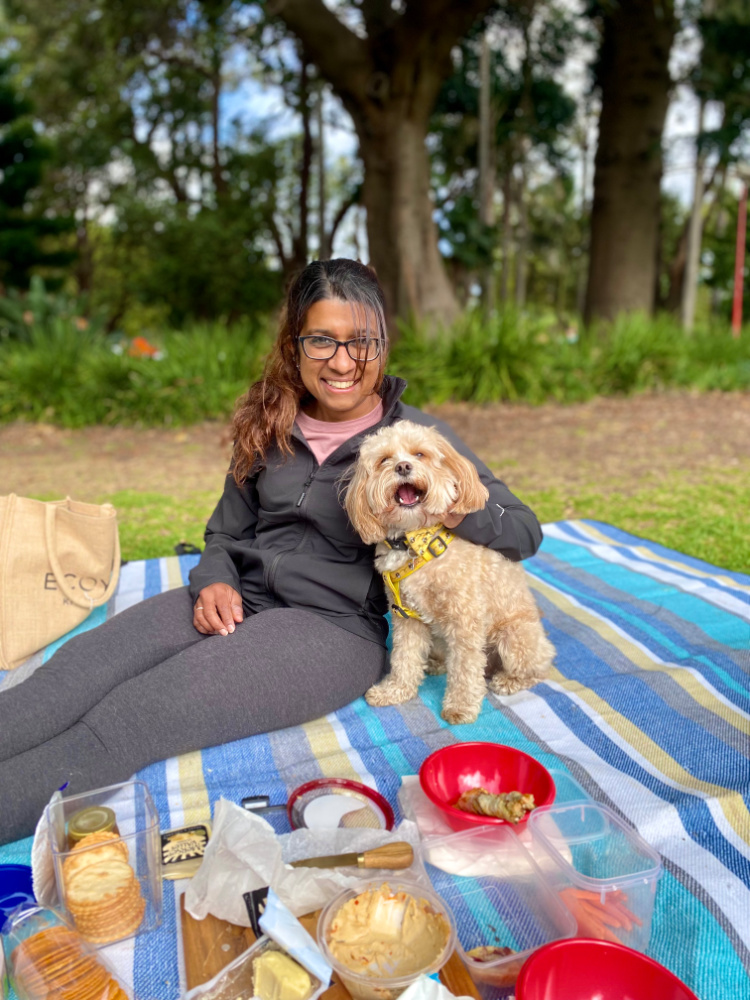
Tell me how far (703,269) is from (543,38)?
11.0m

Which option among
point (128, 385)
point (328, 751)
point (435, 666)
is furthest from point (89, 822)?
point (128, 385)

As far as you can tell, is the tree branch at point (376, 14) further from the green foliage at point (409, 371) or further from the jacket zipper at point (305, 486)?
the jacket zipper at point (305, 486)

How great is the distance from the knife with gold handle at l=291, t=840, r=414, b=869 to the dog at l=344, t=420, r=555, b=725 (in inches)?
39.7

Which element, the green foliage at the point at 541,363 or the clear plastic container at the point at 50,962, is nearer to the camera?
the clear plastic container at the point at 50,962

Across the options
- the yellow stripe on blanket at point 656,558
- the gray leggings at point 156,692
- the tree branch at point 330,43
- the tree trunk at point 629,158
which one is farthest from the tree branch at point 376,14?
the gray leggings at point 156,692

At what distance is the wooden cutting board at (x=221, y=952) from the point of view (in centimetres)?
151

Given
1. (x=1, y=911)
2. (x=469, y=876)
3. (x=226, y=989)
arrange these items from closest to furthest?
(x=226, y=989)
(x=1, y=911)
(x=469, y=876)

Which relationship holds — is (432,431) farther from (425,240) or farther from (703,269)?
(703,269)

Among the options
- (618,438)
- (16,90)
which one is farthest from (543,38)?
(16,90)

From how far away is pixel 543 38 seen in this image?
15.1 meters

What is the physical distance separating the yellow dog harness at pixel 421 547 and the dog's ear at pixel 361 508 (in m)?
0.14

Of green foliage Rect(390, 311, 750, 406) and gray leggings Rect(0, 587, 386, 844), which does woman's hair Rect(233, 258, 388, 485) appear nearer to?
gray leggings Rect(0, 587, 386, 844)

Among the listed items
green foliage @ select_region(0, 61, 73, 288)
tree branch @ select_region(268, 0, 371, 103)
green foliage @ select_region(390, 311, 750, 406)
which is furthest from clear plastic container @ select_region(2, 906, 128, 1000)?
green foliage @ select_region(0, 61, 73, 288)

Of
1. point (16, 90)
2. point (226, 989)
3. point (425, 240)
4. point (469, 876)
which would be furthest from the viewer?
point (16, 90)
